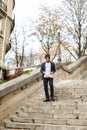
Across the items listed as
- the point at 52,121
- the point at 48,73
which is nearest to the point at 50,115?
the point at 52,121

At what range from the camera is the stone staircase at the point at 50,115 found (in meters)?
7.59

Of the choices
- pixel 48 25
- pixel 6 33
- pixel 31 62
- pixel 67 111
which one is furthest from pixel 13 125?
pixel 31 62

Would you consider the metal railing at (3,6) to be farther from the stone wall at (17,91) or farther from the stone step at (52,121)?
the stone step at (52,121)

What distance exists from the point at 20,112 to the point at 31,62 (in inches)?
1926

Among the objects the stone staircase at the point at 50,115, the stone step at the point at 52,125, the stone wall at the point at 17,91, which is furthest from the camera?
the stone wall at the point at 17,91

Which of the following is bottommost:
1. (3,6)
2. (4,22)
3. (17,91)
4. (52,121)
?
(52,121)

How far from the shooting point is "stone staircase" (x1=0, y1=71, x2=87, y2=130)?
7590 mm

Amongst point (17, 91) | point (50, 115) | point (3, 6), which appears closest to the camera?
point (50, 115)

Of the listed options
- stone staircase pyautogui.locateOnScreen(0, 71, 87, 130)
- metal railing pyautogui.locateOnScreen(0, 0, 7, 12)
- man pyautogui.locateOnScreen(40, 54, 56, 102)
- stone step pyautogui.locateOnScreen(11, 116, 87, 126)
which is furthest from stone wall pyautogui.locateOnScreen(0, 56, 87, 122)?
metal railing pyautogui.locateOnScreen(0, 0, 7, 12)

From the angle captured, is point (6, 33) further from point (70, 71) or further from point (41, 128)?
point (41, 128)

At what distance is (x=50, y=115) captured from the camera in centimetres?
839

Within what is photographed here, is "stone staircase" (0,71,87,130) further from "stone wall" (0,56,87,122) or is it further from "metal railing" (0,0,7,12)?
"metal railing" (0,0,7,12)

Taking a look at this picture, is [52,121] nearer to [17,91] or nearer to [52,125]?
[52,125]

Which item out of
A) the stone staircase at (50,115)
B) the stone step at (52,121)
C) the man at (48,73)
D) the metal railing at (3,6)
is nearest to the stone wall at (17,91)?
the stone staircase at (50,115)
